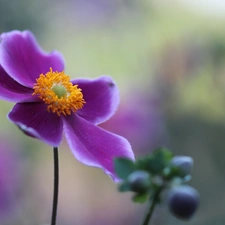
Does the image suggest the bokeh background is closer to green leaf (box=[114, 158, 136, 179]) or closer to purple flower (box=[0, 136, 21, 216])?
purple flower (box=[0, 136, 21, 216])

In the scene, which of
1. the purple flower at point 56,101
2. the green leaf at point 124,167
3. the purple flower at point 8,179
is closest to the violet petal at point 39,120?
the purple flower at point 56,101

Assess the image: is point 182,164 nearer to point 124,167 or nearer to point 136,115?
point 124,167

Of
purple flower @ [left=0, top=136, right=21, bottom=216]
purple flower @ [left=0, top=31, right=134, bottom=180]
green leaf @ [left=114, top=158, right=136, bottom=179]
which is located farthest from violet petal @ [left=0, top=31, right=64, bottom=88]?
purple flower @ [left=0, top=136, right=21, bottom=216]

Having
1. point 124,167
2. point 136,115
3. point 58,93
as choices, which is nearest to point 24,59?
point 58,93

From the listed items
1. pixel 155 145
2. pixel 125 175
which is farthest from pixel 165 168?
pixel 155 145

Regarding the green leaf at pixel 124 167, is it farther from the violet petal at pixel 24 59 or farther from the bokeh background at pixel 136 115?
the bokeh background at pixel 136 115
